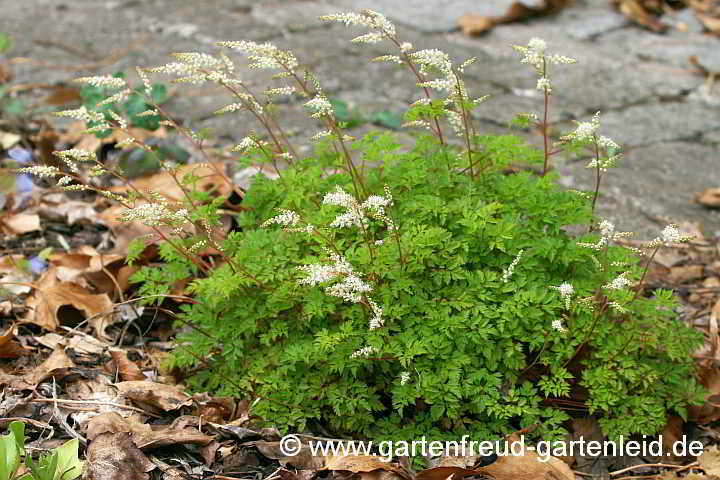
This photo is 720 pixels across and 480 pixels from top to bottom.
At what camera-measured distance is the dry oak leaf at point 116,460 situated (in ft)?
6.36

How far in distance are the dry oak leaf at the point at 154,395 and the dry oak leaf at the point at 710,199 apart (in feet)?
8.84

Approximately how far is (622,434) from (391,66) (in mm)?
3522

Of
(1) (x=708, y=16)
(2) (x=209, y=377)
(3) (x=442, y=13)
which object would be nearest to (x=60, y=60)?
(3) (x=442, y=13)

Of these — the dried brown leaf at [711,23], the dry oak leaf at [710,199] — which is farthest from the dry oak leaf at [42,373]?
the dried brown leaf at [711,23]

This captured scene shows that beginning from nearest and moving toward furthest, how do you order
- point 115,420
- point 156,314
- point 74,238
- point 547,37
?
point 115,420
point 156,314
point 74,238
point 547,37

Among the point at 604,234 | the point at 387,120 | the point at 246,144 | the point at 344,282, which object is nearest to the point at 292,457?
the point at 344,282

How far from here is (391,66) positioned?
5340 mm

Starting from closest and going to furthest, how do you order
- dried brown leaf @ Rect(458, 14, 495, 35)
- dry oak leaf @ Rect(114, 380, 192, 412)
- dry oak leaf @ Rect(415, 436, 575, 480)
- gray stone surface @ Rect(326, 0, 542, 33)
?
dry oak leaf @ Rect(415, 436, 575, 480), dry oak leaf @ Rect(114, 380, 192, 412), dried brown leaf @ Rect(458, 14, 495, 35), gray stone surface @ Rect(326, 0, 542, 33)

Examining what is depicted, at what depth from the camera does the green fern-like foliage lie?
2.21m

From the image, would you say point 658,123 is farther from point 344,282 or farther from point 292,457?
point 292,457

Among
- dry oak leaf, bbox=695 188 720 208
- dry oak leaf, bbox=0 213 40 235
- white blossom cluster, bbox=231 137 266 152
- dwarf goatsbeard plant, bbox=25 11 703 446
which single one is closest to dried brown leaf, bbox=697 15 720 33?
dry oak leaf, bbox=695 188 720 208

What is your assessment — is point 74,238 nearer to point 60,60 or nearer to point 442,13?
point 60,60

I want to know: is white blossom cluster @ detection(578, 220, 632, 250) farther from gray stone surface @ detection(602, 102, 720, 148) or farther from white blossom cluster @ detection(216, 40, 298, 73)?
gray stone surface @ detection(602, 102, 720, 148)

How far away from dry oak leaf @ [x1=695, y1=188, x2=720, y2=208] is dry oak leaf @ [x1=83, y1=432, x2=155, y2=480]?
294 cm
